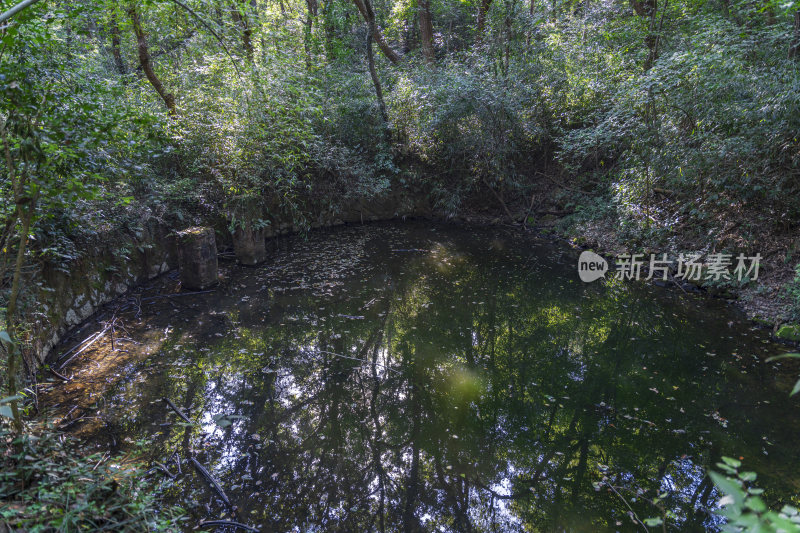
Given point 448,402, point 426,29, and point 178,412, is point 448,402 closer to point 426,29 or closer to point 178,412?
point 178,412

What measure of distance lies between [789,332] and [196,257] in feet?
25.0

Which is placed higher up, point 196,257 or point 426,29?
point 426,29

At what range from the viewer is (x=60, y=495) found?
6.51ft

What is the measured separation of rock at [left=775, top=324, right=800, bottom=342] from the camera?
4781 millimetres

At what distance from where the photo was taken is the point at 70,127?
2.48 m

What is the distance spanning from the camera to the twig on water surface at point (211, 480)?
2842 millimetres

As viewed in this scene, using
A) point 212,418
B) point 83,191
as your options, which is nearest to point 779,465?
point 212,418

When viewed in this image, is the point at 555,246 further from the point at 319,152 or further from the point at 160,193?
the point at 160,193

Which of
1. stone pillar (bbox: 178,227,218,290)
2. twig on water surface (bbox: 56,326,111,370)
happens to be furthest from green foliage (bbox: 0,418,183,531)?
stone pillar (bbox: 178,227,218,290)

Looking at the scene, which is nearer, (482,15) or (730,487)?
(730,487)

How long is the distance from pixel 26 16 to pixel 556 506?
4.47 meters

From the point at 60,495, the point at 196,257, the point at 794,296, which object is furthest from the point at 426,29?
the point at 60,495

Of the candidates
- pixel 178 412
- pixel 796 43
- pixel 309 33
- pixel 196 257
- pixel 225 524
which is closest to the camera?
pixel 225 524

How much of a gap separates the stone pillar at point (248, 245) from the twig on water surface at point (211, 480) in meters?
4.66
